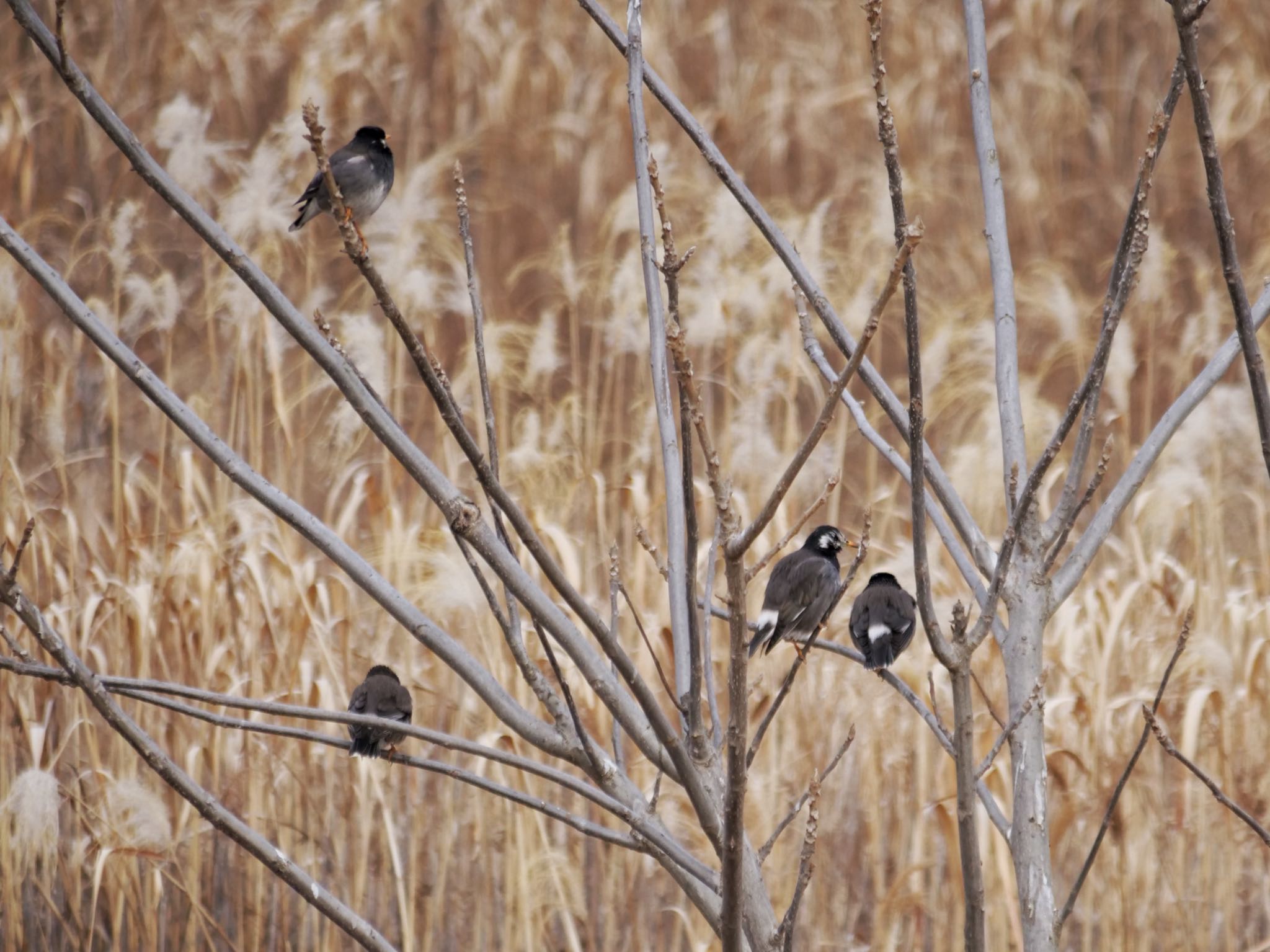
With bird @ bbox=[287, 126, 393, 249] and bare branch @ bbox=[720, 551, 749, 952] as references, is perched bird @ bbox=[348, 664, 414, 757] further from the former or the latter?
bare branch @ bbox=[720, 551, 749, 952]

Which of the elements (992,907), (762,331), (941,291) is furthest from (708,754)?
(941,291)

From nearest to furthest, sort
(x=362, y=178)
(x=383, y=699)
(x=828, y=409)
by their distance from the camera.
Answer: (x=828, y=409), (x=383, y=699), (x=362, y=178)

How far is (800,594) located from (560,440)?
2.50 m

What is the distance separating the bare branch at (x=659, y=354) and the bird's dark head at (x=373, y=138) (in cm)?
169

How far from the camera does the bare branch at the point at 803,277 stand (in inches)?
55.4

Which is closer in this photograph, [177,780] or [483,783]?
[177,780]

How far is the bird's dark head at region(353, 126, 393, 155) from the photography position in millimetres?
2973

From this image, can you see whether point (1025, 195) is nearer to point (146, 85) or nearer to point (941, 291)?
point (941, 291)

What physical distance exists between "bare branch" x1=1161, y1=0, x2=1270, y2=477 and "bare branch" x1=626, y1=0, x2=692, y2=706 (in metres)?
0.51

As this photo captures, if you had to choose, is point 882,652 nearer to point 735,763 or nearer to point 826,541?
point 826,541

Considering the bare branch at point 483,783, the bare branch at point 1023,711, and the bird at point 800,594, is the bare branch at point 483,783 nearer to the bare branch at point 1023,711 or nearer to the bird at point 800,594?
the bare branch at point 1023,711

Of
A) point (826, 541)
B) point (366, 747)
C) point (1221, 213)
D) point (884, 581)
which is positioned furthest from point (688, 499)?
point (884, 581)

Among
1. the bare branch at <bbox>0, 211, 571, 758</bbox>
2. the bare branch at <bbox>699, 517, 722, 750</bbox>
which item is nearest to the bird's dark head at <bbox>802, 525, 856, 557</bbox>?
the bare branch at <bbox>699, 517, 722, 750</bbox>

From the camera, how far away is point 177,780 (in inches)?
41.8
